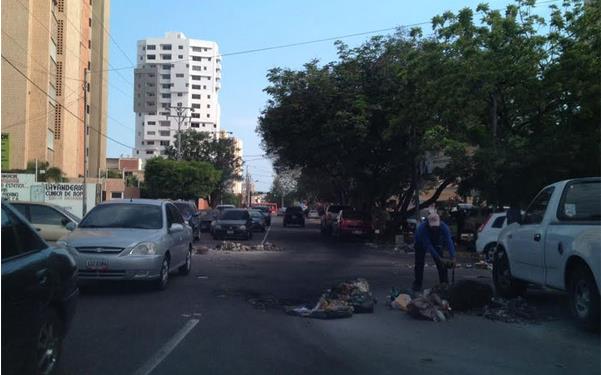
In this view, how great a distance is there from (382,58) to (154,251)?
69.0ft

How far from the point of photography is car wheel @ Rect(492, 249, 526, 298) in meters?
11.1

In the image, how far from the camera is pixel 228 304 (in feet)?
34.6

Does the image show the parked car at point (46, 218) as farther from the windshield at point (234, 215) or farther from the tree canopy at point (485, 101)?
the windshield at point (234, 215)

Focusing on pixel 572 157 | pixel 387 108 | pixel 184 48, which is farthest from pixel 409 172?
pixel 184 48

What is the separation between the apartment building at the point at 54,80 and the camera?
52.3 m

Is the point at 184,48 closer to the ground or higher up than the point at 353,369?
higher up

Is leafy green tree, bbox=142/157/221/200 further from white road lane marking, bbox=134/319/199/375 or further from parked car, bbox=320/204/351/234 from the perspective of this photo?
white road lane marking, bbox=134/319/199/375

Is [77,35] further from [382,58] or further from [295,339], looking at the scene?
[295,339]

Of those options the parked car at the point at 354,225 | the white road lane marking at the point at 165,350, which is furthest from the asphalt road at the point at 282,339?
the parked car at the point at 354,225

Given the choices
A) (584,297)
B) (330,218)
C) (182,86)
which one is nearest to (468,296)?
(584,297)

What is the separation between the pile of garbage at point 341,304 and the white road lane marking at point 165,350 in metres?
1.74

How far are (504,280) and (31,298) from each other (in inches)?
334

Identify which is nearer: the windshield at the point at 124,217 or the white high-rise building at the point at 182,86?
the windshield at the point at 124,217

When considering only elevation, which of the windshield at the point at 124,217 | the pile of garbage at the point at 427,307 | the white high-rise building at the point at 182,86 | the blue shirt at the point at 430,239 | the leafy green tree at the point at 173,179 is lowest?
the pile of garbage at the point at 427,307
